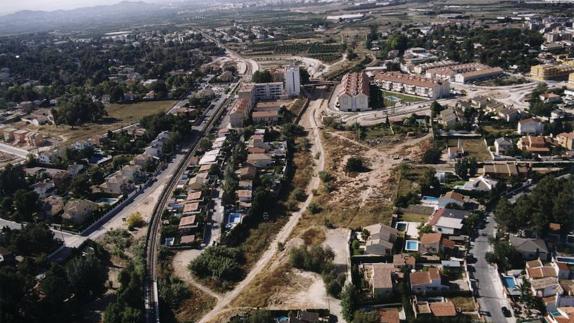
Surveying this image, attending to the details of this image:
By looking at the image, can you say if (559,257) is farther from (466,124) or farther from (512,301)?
(466,124)

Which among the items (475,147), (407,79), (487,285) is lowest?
(487,285)

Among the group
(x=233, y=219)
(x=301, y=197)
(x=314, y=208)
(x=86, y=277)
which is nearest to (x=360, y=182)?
(x=301, y=197)

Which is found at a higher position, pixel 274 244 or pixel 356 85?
pixel 356 85

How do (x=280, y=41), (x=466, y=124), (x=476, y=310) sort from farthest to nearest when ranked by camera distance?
(x=280, y=41) → (x=466, y=124) → (x=476, y=310)

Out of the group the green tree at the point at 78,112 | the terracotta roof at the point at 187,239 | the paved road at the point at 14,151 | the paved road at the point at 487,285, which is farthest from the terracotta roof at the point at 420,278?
the green tree at the point at 78,112

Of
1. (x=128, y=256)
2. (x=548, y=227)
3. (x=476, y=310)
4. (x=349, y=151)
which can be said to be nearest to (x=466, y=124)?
(x=349, y=151)

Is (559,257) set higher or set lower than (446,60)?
lower

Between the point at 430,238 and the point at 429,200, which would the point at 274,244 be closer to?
the point at 430,238
